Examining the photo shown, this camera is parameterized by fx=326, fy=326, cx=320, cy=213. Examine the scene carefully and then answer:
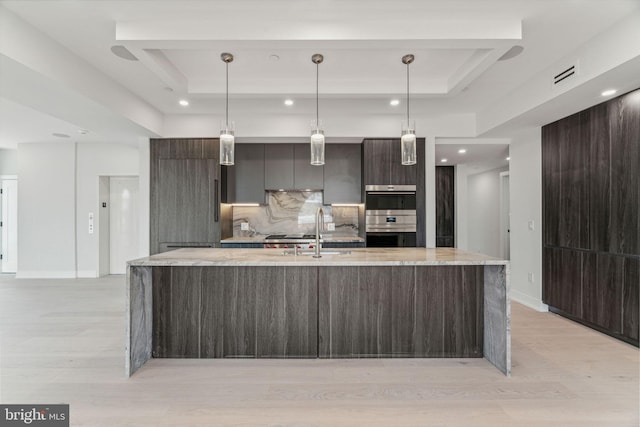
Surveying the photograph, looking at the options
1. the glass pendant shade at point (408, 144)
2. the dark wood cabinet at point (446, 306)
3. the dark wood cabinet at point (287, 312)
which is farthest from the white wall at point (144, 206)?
the dark wood cabinet at point (446, 306)

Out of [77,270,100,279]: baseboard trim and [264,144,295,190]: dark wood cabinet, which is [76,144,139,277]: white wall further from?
[264,144,295,190]: dark wood cabinet

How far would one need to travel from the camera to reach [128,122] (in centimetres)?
397

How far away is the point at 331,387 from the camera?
2.29m

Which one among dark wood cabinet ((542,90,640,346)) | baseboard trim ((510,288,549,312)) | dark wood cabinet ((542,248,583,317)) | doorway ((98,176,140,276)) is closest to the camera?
dark wood cabinet ((542,90,640,346))

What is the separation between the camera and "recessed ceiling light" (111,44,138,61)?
274 cm

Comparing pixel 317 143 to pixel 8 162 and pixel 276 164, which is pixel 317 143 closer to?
pixel 276 164

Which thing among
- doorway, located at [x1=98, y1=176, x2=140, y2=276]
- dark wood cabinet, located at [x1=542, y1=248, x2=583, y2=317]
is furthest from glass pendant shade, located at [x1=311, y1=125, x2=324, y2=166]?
doorway, located at [x1=98, y1=176, x2=140, y2=276]

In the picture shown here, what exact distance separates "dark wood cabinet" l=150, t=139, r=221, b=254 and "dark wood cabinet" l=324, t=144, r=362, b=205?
1.63m

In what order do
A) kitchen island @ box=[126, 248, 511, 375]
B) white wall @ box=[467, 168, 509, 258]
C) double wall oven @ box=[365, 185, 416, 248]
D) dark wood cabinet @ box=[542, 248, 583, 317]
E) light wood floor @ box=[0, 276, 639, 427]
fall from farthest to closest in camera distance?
white wall @ box=[467, 168, 509, 258] < double wall oven @ box=[365, 185, 416, 248] < dark wood cabinet @ box=[542, 248, 583, 317] < kitchen island @ box=[126, 248, 511, 375] < light wood floor @ box=[0, 276, 639, 427]

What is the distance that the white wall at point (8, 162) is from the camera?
6.70 m

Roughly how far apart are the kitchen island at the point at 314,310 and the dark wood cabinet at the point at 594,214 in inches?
61.6

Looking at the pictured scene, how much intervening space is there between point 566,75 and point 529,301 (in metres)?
2.90

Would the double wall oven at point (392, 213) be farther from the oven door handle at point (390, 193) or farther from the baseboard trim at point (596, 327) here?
the baseboard trim at point (596, 327)

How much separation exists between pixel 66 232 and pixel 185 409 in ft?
18.8
